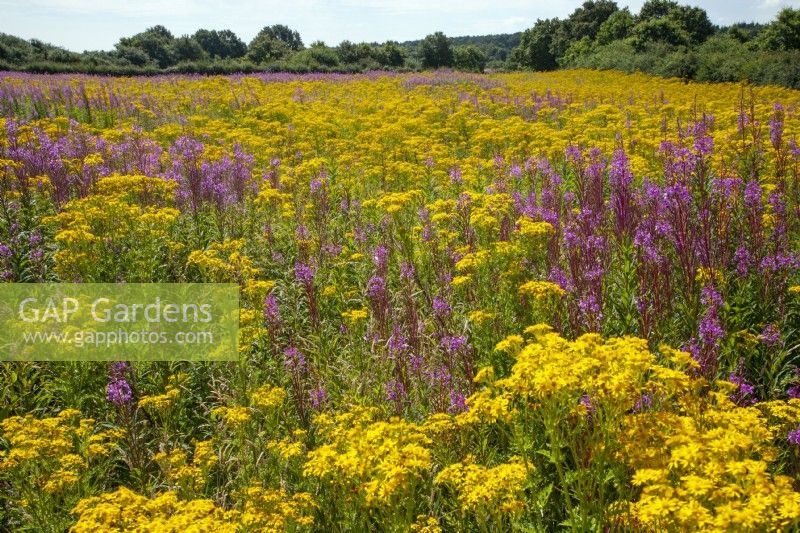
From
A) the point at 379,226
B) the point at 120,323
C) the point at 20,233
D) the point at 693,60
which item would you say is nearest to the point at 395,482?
the point at 120,323

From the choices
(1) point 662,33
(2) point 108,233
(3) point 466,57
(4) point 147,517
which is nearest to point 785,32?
(1) point 662,33

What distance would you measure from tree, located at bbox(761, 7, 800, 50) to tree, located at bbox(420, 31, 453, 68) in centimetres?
2925

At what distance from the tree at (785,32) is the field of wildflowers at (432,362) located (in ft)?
128

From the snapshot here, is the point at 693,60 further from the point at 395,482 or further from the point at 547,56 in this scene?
the point at 547,56

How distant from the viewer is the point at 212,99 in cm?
1692

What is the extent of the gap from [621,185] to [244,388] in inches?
130

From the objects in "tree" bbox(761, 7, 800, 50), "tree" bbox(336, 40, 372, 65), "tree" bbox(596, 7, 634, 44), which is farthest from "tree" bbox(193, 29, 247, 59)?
"tree" bbox(761, 7, 800, 50)

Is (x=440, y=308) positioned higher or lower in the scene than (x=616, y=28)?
lower

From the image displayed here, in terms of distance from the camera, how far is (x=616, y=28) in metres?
53.0

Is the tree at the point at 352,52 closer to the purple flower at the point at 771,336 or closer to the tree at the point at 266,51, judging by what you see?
the tree at the point at 266,51

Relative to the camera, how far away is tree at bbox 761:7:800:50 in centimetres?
3912

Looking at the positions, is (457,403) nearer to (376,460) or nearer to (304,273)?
(376,460)

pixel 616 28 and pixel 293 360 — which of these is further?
pixel 616 28

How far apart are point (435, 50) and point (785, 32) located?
102ft
